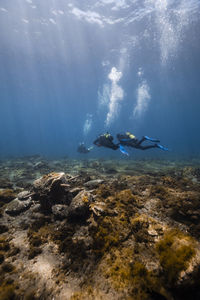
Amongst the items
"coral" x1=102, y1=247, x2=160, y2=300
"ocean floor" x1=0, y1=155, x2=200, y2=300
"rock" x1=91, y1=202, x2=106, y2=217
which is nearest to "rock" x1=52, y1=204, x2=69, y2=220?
"ocean floor" x1=0, y1=155, x2=200, y2=300

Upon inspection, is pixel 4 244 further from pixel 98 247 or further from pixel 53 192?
pixel 98 247

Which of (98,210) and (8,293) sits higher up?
(98,210)

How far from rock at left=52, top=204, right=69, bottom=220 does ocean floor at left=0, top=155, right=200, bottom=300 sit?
4 cm

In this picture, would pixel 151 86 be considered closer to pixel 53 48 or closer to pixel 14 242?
pixel 53 48

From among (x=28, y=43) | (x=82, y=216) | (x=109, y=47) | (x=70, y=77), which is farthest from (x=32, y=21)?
(x=82, y=216)

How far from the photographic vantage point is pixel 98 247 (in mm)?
3521

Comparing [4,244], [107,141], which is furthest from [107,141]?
[4,244]

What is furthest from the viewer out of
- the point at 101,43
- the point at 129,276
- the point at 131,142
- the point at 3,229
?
the point at 101,43

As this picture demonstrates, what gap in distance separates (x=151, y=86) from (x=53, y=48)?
33.4 m

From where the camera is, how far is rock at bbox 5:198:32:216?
548 cm

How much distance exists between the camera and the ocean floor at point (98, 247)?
2590 mm

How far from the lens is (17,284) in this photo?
2760mm

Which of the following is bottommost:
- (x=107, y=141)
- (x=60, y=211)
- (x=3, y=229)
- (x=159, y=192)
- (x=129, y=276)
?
(x=3, y=229)

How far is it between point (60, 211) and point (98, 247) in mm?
2065
